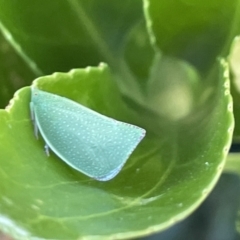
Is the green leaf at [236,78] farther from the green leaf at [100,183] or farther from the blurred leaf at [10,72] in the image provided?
the blurred leaf at [10,72]

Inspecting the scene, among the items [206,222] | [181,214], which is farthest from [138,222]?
[206,222]

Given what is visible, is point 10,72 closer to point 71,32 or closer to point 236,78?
point 71,32

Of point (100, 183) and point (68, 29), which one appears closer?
point (100, 183)

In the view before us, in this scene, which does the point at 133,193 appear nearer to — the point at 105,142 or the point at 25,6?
the point at 105,142

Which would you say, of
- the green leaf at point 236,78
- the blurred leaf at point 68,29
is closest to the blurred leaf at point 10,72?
the blurred leaf at point 68,29

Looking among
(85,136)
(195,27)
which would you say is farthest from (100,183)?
(195,27)

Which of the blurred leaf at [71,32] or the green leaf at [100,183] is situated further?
the blurred leaf at [71,32]

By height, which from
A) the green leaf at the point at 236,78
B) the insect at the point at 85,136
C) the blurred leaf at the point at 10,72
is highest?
the blurred leaf at the point at 10,72
